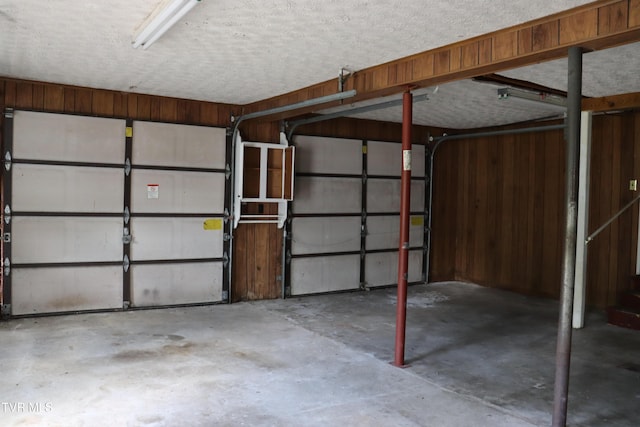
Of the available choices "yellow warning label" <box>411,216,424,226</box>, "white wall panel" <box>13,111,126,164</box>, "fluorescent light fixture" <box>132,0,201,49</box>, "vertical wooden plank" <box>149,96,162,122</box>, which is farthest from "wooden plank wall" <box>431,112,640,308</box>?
"fluorescent light fixture" <box>132,0,201,49</box>

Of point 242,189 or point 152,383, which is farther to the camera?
point 242,189

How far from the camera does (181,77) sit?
4969 mm

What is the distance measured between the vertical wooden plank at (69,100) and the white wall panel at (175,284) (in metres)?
1.84

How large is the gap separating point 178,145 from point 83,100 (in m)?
1.11

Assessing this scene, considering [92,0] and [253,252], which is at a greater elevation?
[92,0]

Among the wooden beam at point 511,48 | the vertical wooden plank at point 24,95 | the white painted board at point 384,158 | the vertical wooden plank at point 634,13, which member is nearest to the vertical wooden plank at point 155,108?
the vertical wooden plank at point 24,95

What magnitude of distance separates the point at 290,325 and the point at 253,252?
151 cm

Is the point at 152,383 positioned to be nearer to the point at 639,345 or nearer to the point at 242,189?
the point at 242,189

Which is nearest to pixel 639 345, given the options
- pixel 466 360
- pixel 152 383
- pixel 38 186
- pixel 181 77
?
pixel 466 360

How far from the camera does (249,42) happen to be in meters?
3.76

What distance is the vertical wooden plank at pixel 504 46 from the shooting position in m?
3.27

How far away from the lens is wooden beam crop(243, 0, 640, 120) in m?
2.77

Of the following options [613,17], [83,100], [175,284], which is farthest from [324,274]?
[613,17]

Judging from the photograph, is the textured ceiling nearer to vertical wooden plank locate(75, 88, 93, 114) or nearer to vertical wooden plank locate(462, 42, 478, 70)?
vertical wooden plank locate(462, 42, 478, 70)
